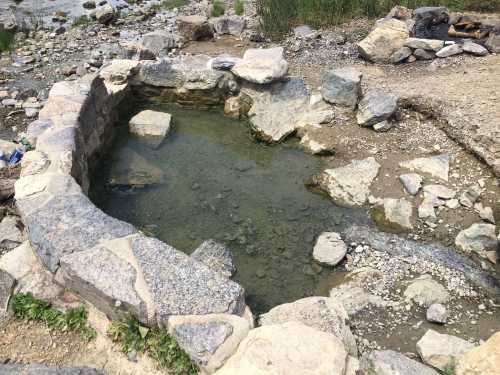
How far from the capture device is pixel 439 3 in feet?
36.4

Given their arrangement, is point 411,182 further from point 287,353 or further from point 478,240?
point 287,353

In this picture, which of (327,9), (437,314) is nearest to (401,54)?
(327,9)

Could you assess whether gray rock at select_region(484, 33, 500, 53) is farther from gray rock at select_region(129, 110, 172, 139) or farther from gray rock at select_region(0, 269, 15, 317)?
gray rock at select_region(0, 269, 15, 317)

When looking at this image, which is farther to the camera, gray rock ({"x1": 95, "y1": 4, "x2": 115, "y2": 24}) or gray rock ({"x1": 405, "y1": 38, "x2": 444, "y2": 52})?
gray rock ({"x1": 95, "y1": 4, "x2": 115, "y2": 24})

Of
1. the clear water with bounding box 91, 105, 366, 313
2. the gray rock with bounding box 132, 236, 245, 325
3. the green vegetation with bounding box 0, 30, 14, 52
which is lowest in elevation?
the clear water with bounding box 91, 105, 366, 313

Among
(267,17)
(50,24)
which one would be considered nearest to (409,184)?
(267,17)

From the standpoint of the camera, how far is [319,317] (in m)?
3.88

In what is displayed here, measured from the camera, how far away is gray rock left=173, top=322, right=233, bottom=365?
10.8ft

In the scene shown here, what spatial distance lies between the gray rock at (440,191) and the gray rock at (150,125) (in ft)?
13.8

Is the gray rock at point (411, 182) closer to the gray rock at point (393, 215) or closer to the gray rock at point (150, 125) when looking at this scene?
the gray rock at point (393, 215)

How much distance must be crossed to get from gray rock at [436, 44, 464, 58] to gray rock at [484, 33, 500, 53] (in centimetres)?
56

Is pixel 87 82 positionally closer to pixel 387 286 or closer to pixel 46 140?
pixel 46 140

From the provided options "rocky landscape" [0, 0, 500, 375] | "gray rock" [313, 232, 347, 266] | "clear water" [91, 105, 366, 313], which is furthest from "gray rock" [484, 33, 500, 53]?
"gray rock" [313, 232, 347, 266]

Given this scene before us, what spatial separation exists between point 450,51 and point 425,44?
49cm
